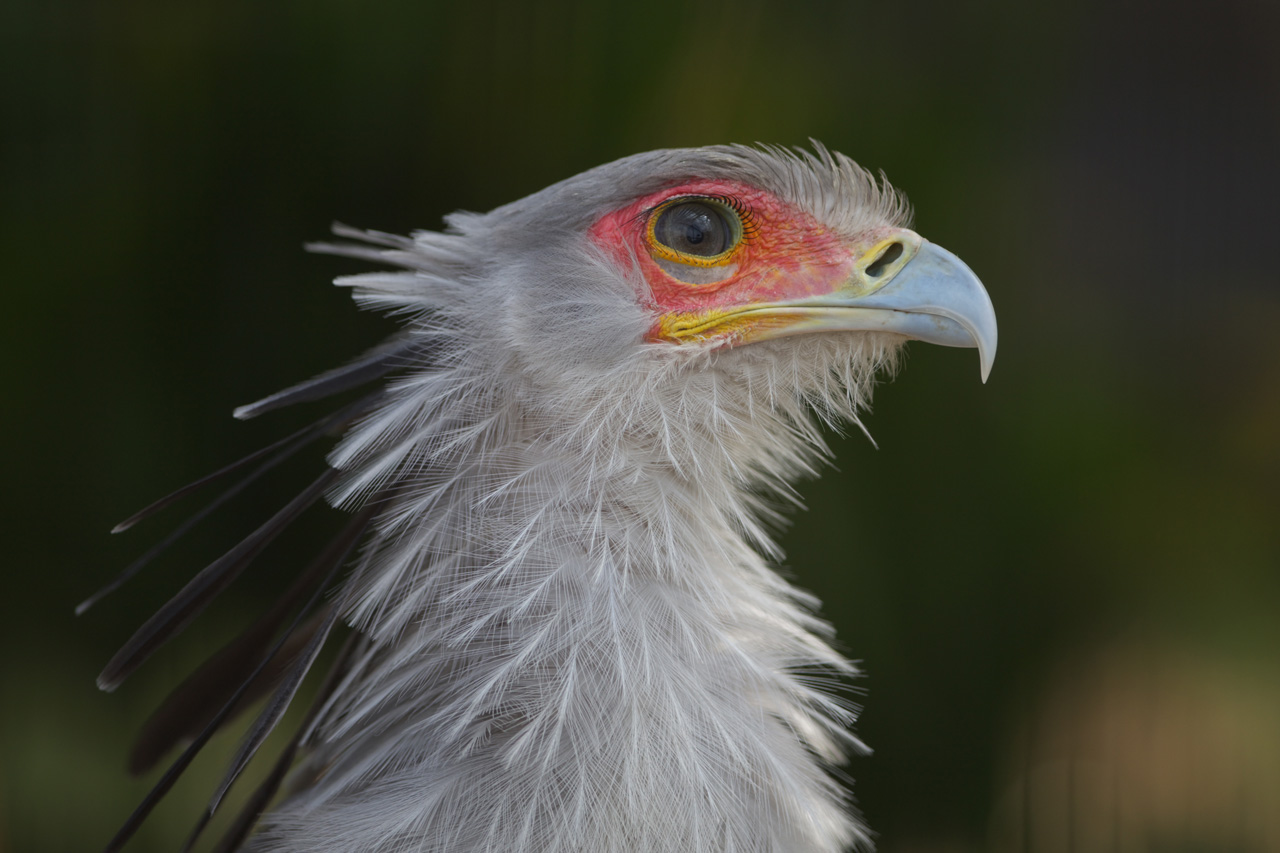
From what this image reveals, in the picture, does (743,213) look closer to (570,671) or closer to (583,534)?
(583,534)

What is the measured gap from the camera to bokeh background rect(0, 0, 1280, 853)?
6.01ft

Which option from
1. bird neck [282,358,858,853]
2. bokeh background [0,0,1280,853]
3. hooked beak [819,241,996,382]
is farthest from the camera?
bokeh background [0,0,1280,853]

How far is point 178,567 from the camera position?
6.00 ft

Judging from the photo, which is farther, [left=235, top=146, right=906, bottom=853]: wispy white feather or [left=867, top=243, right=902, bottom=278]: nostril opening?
[left=867, top=243, right=902, bottom=278]: nostril opening

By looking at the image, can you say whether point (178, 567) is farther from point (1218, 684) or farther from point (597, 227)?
point (1218, 684)

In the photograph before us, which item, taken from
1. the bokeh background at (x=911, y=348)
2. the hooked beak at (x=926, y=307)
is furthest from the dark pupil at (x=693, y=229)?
the bokeh background at (x=911, y=348)

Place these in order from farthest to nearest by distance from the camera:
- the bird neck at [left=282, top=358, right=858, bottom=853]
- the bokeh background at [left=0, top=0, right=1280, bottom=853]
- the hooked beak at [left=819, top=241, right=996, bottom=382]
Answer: the bokeh background at [left=0, top=0, right=1280, bottom=853] → the hooked beak at [left=819, top=241, right=996, bottom=382] → the bird neck at [left=282, top=358, right=858, bottom=853]

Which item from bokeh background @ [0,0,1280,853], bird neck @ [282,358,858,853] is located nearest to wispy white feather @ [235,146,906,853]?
bird neck @ [282,358,858,853]

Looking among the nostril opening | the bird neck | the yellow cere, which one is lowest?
the bird neck

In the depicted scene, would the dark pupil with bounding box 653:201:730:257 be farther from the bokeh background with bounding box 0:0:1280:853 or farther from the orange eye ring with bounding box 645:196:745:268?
the bokeh background with bounding box 0:0:1280:853

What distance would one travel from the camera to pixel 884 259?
113 centimetres

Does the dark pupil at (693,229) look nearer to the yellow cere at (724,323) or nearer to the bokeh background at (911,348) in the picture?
the yellow cere at (724,323)

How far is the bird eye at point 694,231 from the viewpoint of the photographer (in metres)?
1.11

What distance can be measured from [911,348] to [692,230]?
1067mm
